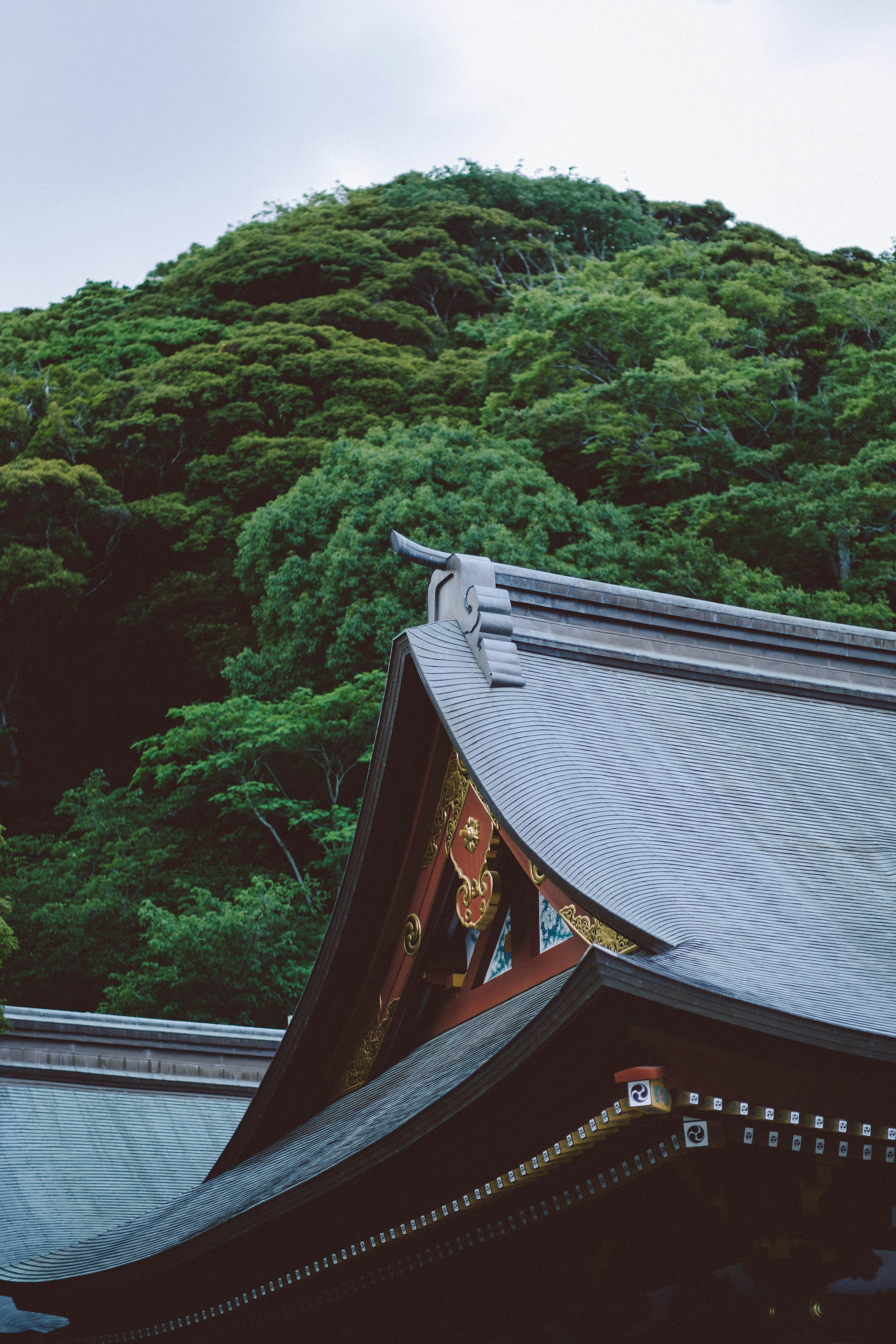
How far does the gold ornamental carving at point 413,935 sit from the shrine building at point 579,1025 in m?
0.01

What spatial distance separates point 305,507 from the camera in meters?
22.6

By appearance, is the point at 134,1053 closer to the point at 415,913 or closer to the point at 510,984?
the point at 415,913

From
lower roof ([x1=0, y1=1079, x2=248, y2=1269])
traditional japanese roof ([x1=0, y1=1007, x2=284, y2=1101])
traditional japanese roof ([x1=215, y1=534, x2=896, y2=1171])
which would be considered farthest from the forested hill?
traditional japanese roof ([x1=215, y1=534, x2=896, y2=1171])

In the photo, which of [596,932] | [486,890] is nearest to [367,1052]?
[486,890]

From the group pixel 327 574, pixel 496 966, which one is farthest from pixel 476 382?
pixel 496 966

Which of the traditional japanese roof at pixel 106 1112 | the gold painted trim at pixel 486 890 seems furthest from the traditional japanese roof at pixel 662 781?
the traditional japanese roof at pixel 106 1112

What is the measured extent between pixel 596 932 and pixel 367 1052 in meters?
1.96

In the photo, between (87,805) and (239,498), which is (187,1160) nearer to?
(87,805)

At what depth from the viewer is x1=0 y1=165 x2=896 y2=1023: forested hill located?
19.3m

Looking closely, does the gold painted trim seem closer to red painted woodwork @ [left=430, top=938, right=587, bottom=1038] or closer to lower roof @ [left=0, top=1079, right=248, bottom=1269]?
red painted woodwork @ [left=430, top=938, right=587, bottom=1038]

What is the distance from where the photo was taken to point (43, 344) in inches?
1267

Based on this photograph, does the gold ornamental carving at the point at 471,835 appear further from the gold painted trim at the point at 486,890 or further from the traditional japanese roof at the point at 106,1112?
A: the traditional japanese roof at the point at 106,1112

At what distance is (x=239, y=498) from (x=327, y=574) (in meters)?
6.73

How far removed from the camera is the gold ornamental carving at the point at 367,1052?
555cm
